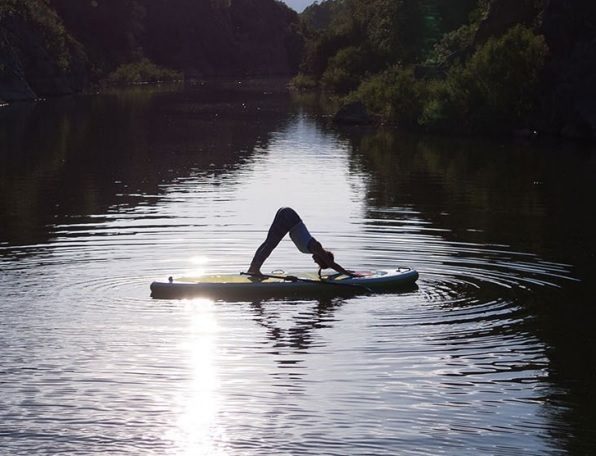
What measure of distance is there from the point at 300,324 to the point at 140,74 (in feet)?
450

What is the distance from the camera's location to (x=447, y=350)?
17.6 meters

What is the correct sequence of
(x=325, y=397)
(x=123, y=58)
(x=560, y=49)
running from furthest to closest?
(x=123, y=58) → (x=560, y=49) → (x=325, y=397)

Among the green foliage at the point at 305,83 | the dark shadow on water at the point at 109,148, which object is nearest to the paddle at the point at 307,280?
the dark shadow on water at the point at 109,148

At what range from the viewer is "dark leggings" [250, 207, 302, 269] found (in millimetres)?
21906

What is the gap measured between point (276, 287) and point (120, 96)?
9407 cm

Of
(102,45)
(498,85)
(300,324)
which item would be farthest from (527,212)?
(102,45)

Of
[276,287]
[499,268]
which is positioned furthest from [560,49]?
[276,287]

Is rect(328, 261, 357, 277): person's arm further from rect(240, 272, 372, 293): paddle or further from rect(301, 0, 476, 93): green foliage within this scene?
rect(301, 0, 476, 93): green foliage

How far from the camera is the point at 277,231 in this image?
2198 centimetres

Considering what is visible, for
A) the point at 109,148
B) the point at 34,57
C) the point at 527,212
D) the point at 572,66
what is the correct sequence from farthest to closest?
1. the point at 34,57
2. the point at 572,66
3. the point at 109,148
4. the point at 527,212

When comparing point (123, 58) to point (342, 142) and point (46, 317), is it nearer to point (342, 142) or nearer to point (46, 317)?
point (342, 142)

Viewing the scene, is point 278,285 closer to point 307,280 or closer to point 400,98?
point 307,280

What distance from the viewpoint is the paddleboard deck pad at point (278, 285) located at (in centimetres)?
2119

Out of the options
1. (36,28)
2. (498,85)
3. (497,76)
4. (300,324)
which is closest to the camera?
(300,324)
